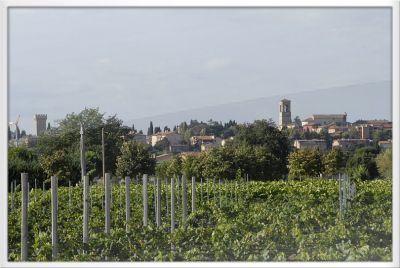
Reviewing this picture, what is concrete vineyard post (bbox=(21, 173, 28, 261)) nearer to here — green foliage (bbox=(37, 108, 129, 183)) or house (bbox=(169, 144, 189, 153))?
house (bbox=(169, 144, 189, 153))

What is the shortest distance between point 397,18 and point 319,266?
0.82 metres

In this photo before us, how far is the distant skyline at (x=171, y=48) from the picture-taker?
3.12 metres

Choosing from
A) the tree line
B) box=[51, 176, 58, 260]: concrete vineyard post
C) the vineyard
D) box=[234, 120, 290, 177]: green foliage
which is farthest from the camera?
box=[234, 120, 290, 177]: green foliage

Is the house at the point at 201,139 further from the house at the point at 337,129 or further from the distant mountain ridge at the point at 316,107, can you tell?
the house at the point at 337,129

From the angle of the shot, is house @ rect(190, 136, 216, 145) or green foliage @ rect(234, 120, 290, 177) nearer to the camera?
house @ rect(190, 136, 216, 145)

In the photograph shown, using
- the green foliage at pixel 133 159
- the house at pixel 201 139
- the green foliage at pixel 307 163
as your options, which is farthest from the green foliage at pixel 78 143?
the green foliage at pixel 307 163

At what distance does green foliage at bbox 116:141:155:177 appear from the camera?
10.9 m

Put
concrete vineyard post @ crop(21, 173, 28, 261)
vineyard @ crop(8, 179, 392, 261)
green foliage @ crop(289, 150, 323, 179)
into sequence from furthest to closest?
green foliage @ crop(289, 150, 323, 179) < vineyard @ crop(8, 179, 392, 261) < concrete vineyard post @ crop(21, 173, 28, 261)

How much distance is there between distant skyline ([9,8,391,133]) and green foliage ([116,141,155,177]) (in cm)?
569

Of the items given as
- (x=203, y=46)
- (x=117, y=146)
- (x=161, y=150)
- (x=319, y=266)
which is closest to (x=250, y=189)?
(x=117, y=146)

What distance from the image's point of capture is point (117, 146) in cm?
1162

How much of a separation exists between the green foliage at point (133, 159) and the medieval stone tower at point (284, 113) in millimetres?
4694

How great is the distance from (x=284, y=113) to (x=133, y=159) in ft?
19.5

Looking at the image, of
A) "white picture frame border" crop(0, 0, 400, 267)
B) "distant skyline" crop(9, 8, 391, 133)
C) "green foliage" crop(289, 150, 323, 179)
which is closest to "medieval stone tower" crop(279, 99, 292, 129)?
"distant skyline" crop(9, 8, 391, 133)
